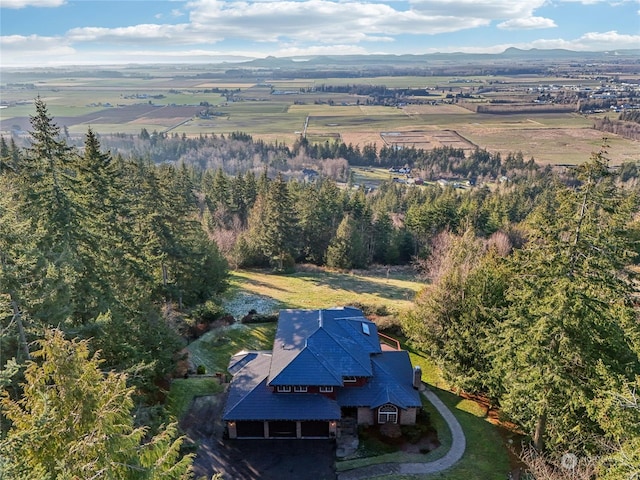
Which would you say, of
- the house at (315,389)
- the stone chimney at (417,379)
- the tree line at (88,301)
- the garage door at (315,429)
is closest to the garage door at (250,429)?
the house at (315,389)

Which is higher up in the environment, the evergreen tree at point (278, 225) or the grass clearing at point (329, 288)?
the evergreen tree at point (278, 225)

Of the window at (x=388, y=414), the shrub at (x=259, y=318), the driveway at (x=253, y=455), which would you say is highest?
the shrub at (x=259, y=318)

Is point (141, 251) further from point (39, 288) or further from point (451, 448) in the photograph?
point (451, 448)

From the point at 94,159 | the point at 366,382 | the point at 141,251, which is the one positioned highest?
the point at 94,159

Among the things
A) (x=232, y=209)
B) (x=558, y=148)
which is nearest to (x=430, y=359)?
(x=232, y=209)

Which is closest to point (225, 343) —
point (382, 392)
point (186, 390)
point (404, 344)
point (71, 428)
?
point (186, 390)

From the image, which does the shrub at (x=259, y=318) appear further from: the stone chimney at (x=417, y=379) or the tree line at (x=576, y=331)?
the tree line at (x=576, y=331)

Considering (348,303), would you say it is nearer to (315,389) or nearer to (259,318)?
(259,318)
